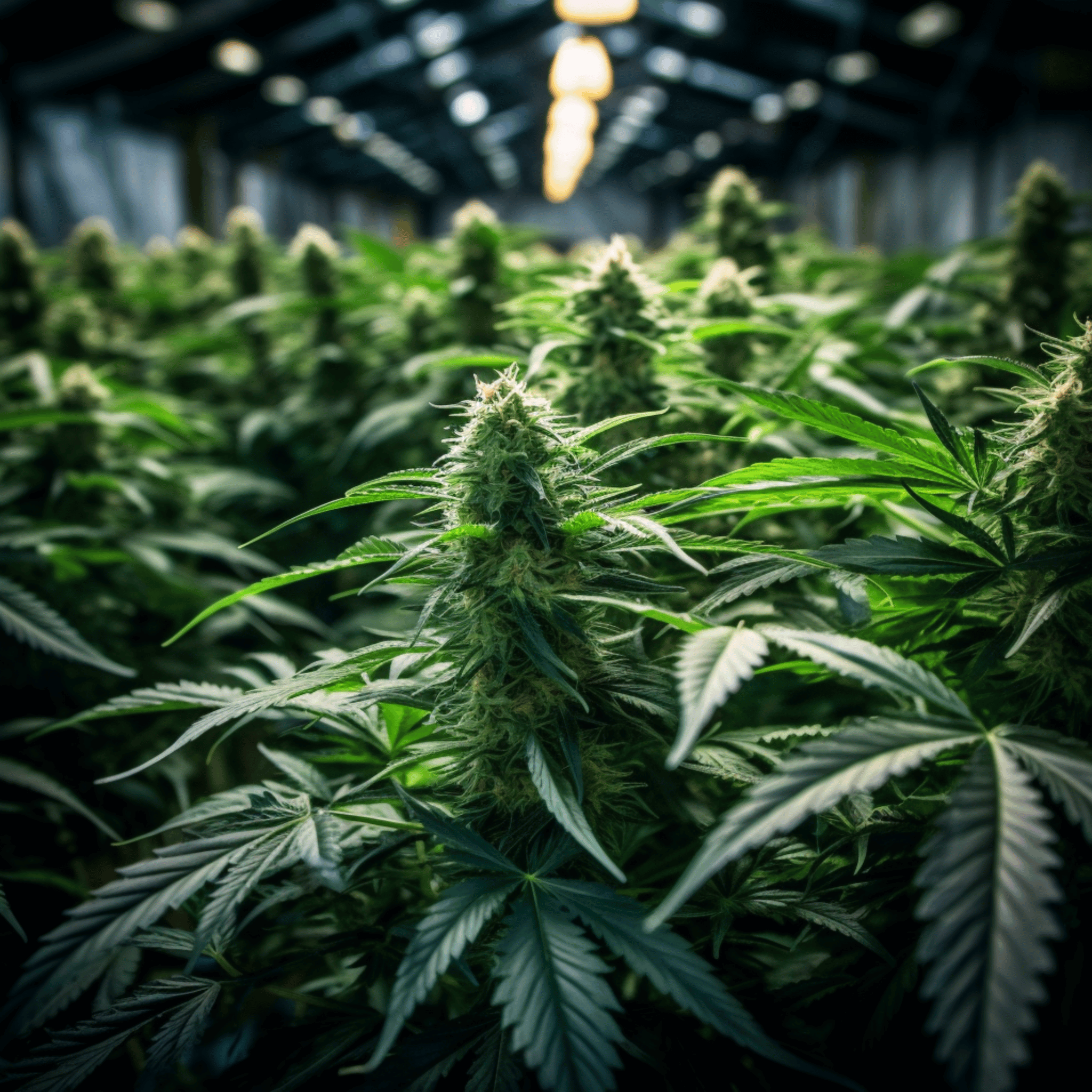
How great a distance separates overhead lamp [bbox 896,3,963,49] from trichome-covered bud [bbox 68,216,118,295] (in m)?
5.20

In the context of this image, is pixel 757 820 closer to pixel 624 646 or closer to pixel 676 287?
pixel 624 646

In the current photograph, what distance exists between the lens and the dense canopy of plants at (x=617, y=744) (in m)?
0.36

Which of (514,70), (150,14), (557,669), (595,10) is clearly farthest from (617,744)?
(514,70)

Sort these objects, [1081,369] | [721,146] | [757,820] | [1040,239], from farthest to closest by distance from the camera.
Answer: [721,146] < [1040,239] < [1081,369] < [757,820]

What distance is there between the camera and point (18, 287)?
1215 mm

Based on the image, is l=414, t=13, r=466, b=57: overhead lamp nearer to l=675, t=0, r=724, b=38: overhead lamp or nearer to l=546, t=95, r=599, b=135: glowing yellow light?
l=675, t=0, r=724, b=38: overhead lamp

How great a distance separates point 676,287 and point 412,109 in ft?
28.3

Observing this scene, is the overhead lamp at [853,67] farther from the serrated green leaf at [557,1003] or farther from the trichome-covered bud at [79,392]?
the serrated green leaf at [557,1003]

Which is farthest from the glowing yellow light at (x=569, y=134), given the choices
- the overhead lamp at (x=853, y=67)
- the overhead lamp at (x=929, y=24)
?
the overhead lamp at (x=853, y=67)

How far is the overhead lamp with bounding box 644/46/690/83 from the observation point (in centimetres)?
709

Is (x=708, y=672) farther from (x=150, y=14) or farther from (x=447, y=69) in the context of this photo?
(x=447, y=69)

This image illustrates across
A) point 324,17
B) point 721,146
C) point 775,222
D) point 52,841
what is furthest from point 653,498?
point 721,146

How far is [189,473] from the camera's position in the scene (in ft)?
3.37

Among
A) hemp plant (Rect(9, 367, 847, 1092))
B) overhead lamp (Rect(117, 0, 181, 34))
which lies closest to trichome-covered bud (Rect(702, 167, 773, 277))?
hemp plant (Rect(9, 367, 847, 1092))
